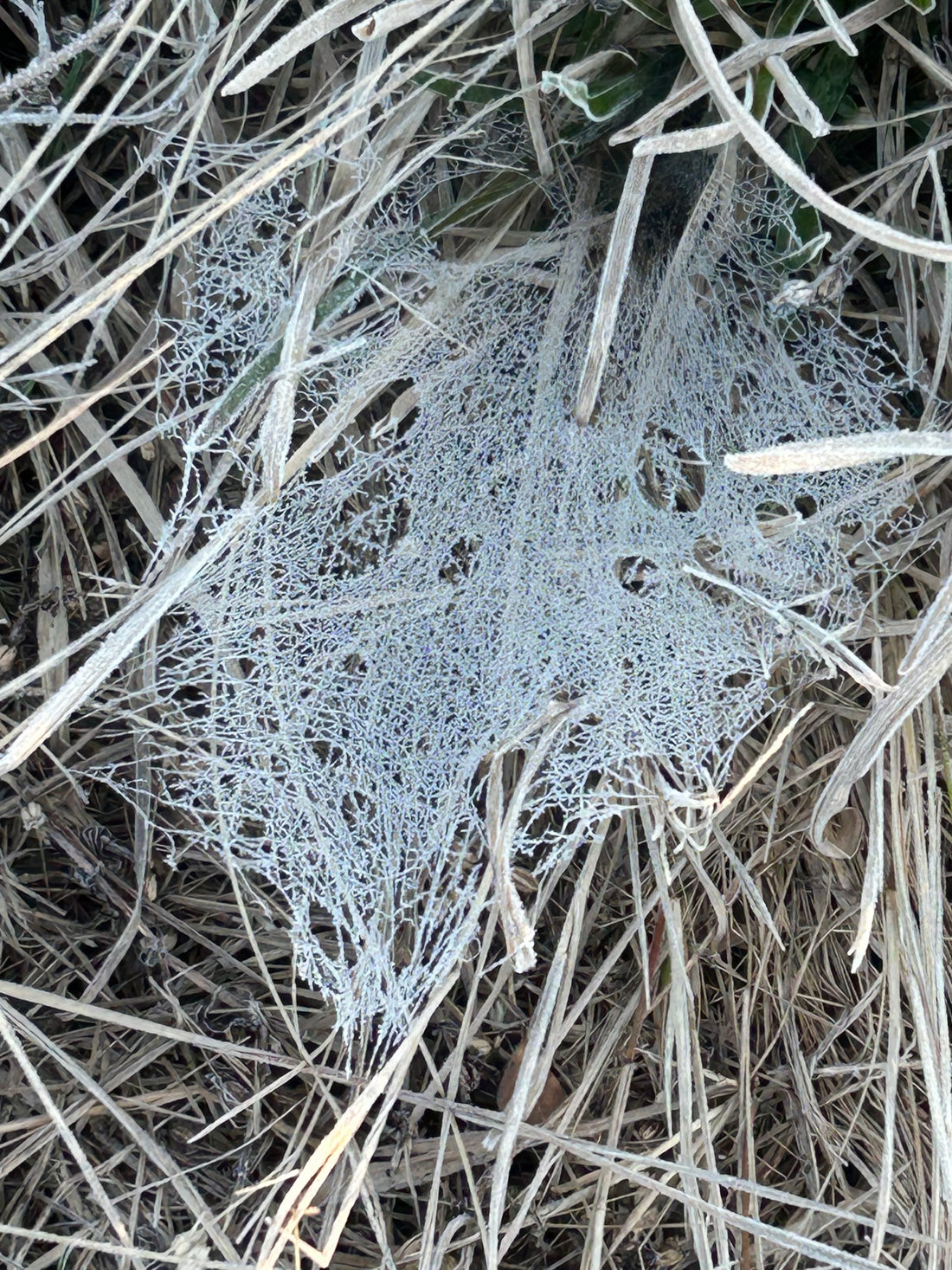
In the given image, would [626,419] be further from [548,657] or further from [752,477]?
[548,657]

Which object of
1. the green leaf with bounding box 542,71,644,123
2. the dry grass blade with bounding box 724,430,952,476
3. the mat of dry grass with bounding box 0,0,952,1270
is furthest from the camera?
the mat of dry grass with bounding box 0,0,952,1270

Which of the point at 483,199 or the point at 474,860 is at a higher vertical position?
the point at 483,199

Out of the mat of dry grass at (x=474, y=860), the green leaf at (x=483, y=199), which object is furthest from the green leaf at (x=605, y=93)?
the green leaf at (x=483, y=199)

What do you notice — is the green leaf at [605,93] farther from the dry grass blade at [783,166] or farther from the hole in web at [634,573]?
the hole in web at [634,573]

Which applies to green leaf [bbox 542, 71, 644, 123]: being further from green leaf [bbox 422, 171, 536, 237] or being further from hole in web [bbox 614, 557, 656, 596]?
hole in web [bbox 614, 557, 656, 596]

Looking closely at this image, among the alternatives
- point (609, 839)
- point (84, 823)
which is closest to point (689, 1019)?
point (609, 839)

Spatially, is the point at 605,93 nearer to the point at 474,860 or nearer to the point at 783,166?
the point at 783,166

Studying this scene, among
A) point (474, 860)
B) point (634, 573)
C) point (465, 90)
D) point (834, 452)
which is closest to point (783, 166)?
point (834, 452)

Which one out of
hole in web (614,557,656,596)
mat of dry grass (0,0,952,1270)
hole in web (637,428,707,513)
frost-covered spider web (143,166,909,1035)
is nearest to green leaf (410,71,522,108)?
mat of dry grass (0,0,952,1270)
